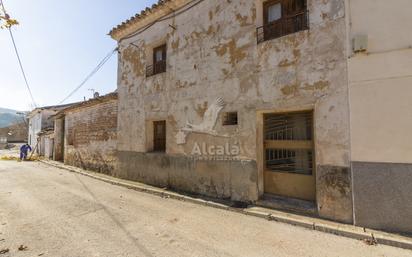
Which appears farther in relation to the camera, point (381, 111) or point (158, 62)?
point (158, 62)

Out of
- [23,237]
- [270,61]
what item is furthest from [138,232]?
[270,61]

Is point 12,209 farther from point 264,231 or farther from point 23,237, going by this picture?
point 264,231

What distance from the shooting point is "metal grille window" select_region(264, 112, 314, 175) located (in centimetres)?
484

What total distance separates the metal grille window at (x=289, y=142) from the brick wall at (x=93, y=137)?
6857 millimetres

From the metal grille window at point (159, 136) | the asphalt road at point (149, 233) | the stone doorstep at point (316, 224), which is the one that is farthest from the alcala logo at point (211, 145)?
the metal grille window at point (159, 136)

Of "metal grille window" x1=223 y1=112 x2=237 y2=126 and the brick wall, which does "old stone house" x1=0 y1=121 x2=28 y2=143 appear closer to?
the brick wall

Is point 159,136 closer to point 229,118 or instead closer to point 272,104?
point 229,118

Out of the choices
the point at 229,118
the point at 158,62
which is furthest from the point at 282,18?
the point at 158,62

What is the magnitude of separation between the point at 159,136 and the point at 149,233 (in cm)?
455

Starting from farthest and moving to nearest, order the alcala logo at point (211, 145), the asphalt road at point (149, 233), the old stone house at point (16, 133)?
the old stone house at point (16, 133) → the alcala logo at point (211, 145) → the asphalt road at point (149, 233)

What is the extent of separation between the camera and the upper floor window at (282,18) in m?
4.91

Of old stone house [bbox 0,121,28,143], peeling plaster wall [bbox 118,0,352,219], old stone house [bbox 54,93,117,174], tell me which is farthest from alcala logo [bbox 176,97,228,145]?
old stone house [bbox 0,121,28,143]

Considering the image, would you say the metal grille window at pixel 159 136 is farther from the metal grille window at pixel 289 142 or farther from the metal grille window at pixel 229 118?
the metal grille window at pixel 289 142

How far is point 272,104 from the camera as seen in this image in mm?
4973
